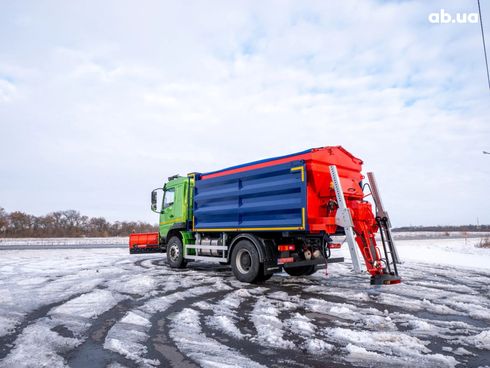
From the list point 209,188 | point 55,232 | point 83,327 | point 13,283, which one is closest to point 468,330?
point 83,327

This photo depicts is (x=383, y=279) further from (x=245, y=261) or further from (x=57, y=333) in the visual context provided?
(x=57, y=333)

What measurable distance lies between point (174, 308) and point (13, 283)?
4780mm

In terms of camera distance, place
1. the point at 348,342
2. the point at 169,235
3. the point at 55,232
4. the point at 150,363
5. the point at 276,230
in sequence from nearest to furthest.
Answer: the point at 150,363 < the point at 348,342 < the point at 276,230 < the point at 169,235 < the point at 55,232

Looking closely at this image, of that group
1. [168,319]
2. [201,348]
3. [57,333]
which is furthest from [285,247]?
[57,333]

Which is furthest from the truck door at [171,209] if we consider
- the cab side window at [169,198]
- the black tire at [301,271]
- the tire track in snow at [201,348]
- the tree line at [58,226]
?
the tree line at [58,226]

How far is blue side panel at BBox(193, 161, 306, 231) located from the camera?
7.36 m

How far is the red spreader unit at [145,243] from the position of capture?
1239 cm

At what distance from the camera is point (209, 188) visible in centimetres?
981

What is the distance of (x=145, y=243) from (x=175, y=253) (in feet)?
6.86

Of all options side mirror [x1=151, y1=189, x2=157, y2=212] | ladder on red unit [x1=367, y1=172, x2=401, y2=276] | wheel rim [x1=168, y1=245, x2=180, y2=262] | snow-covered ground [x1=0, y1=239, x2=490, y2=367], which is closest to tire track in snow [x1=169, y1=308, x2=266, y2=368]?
snow-covered ground [x1=0, y1=239, x2=490, y2=367]

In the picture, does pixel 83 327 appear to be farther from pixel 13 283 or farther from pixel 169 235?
pixel 169 235

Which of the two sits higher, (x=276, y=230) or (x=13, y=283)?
(x=276, y=230)

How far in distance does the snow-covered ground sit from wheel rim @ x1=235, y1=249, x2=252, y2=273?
63cm

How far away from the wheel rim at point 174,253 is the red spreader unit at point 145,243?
119 centimetres
